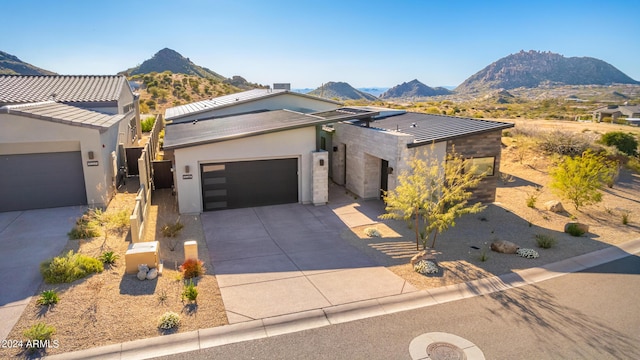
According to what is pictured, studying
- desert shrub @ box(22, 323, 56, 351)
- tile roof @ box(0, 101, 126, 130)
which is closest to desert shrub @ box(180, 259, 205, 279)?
desert shrub @ box(22, 323, 56, 351)

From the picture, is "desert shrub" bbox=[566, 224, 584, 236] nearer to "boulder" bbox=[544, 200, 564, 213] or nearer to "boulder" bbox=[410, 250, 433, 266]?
"boulder" bbox=[544, 200, 564, 213]

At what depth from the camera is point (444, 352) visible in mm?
7516

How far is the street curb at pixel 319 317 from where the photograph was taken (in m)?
7.41

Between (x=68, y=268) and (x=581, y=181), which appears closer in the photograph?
(x=68, y=268)

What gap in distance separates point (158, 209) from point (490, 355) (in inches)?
534

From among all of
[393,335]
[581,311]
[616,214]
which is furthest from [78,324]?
[616,214]

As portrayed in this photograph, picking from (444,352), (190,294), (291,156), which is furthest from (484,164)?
(190,294)

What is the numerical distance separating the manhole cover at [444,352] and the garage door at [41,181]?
1438 centimetres

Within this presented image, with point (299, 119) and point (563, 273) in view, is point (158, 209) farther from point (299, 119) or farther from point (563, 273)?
→ point (563, 273)

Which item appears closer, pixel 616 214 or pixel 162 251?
pixel 162 251

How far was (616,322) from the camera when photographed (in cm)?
853

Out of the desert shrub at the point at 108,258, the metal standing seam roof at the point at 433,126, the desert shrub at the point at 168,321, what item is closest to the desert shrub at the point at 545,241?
the metal standing seam roof at the point at 433,126

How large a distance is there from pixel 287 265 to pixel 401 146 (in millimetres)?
6830

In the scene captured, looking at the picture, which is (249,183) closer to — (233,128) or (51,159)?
(233,128)
